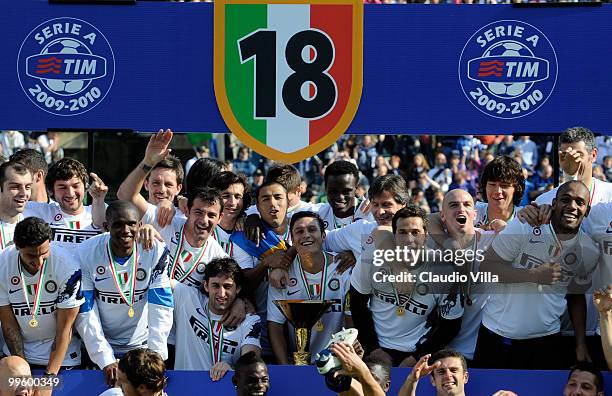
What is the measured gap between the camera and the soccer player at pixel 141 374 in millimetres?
6672

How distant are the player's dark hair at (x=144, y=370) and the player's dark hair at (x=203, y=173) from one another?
225 centimetres

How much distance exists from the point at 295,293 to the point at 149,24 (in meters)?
2.53

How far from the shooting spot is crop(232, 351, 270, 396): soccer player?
735 cm

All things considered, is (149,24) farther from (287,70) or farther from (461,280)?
(461,280)

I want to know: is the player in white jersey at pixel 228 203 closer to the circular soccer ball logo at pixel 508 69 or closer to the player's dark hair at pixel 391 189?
the player's dark hair at pixel 391 189

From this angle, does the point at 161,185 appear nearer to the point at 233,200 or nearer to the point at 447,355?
the point at 233,200

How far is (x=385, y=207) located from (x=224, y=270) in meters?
1.28

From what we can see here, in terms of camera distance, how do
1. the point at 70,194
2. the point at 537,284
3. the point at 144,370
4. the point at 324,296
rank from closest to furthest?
the point at 144,370 → the point at 537,284 → the point at 324,296 → the point at 70,194

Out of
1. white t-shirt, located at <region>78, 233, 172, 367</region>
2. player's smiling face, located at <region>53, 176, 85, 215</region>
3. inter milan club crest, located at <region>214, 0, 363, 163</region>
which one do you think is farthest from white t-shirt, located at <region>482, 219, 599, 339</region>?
player's smiling face, located at <region>53, 176, 85, 215</region>

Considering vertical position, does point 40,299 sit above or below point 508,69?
below

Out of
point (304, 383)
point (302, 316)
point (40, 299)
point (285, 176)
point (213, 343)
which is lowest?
point (304, 383)

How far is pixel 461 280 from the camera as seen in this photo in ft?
25.3

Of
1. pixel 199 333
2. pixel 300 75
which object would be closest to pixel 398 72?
pixel 300 75

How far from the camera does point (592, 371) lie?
23.9 ft
